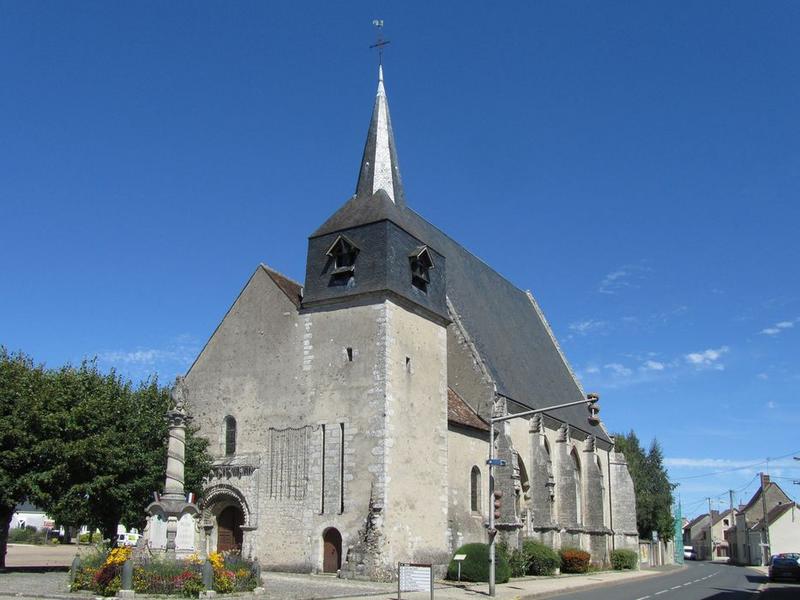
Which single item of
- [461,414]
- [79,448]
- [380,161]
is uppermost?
[380,161]

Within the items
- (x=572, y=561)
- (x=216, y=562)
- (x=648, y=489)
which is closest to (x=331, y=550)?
(x=216, y=562)

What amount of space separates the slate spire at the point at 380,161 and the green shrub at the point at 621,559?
861 inches

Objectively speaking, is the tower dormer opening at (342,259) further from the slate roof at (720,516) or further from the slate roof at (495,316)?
the slate roof at (720,516)

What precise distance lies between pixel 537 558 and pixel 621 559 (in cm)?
1233

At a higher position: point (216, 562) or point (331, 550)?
point (216, 562)

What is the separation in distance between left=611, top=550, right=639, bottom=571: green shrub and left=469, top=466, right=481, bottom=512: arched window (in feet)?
46.2

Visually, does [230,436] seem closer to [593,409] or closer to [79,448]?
[79,448]

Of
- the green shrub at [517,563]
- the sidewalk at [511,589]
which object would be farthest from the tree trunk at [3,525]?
the green shrub at [517,563]

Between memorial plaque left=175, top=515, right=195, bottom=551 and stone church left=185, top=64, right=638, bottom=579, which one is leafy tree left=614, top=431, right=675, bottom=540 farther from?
memorial plaque left=175, top=515, right=195, bottom=551

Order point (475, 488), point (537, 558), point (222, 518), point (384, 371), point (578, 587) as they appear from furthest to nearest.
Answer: point (537, 558) → point (475, 488) → point (222, 518) → point (578, 587) → point (384, 371)

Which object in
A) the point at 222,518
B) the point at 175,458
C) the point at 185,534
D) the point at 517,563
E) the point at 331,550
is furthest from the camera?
the point at 517,563

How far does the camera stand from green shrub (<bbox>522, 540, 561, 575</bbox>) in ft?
93.4

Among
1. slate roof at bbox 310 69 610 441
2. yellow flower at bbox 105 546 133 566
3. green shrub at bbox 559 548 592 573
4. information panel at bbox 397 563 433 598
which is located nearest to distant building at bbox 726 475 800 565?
slate roof at bbox 310 69 610 441

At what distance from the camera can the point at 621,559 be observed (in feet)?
127
